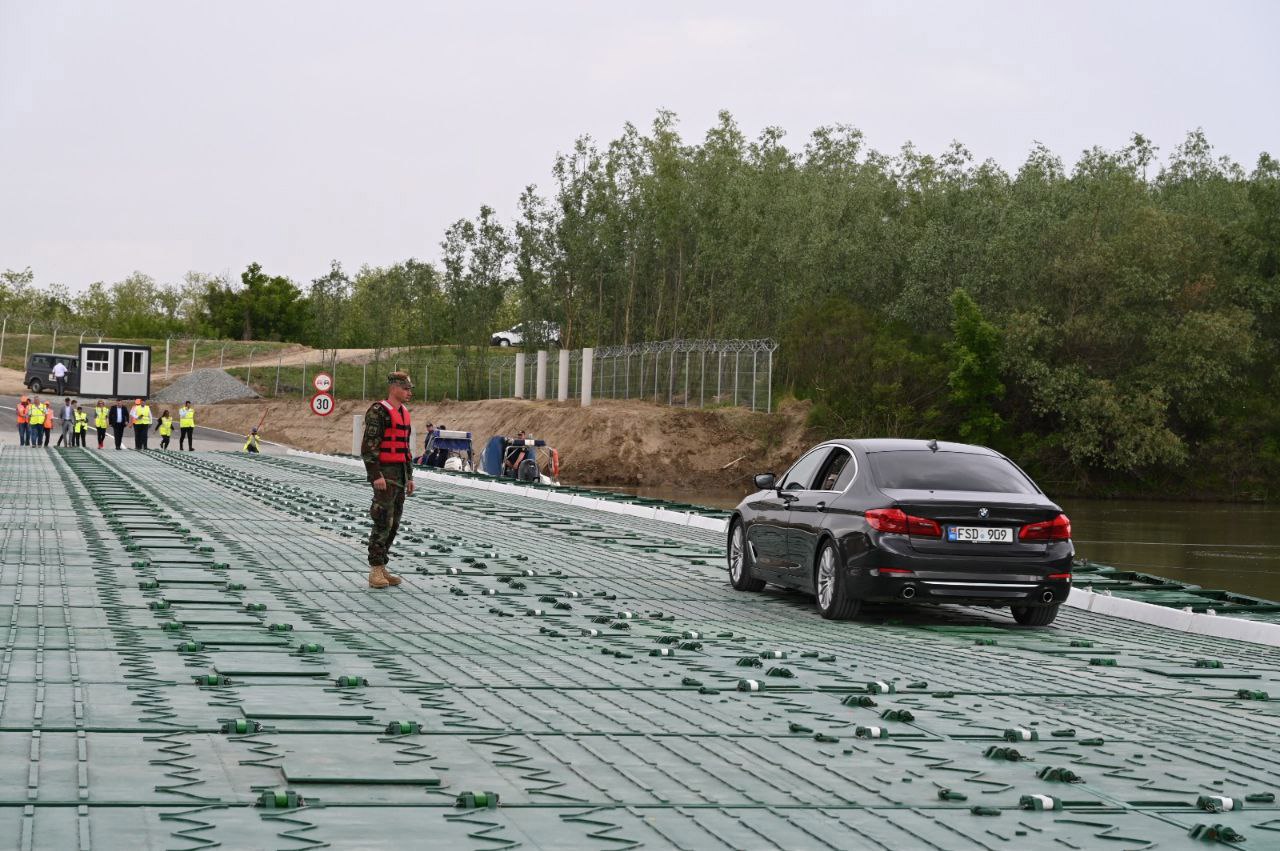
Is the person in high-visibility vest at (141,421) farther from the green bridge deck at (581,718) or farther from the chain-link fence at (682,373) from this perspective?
the green bridge deck at (581,718)

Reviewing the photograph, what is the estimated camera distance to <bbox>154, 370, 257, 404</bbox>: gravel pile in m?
92.2

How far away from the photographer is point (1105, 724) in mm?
8570

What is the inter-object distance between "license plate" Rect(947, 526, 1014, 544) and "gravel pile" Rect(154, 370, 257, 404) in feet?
271

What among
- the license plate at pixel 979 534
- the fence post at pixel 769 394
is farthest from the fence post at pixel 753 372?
the license plate at pixel 979 534

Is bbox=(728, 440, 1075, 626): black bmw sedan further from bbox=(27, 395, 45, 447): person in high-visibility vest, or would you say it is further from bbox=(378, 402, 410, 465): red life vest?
bbox=(27, 395, 45, 447): person in high-visibility vest

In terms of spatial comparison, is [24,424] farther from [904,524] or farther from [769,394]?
[904,524]

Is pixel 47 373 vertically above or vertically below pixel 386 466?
above

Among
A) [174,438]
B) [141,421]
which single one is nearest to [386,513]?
[141,421]

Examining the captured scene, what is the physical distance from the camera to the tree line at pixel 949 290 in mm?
65375

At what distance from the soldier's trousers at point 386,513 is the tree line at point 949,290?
171ft

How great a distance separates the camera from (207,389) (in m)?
93.1

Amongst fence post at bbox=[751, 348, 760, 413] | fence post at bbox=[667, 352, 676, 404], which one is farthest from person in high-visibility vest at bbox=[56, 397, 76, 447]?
fence post at bbox=[751, 348, 760, 413]

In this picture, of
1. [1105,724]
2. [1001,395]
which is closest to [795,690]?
[1105,724]

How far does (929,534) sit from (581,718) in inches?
212
